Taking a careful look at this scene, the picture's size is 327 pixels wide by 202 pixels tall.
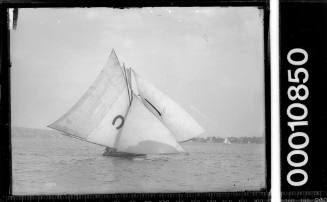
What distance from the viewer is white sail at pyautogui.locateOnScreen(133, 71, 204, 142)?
1.83 metres

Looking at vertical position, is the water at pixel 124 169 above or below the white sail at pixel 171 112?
below

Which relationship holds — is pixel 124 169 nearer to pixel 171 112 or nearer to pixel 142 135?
pixel 142 135

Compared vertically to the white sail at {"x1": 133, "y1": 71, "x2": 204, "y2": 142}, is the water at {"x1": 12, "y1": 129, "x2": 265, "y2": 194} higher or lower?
lower

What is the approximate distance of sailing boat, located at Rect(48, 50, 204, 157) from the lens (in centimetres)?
183

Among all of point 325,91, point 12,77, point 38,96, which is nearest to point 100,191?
point 38,96

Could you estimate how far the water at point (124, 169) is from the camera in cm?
182

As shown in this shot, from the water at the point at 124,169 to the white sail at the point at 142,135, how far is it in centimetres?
4

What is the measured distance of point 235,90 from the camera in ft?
6.05

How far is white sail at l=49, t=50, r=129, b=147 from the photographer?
71.8 inches

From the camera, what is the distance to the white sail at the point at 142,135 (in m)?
1.84

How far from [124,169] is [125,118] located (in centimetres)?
20

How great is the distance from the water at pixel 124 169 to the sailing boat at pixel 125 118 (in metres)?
0.04

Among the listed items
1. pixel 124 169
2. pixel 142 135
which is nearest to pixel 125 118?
pixel 142 135

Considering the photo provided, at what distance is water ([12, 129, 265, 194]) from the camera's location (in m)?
1.82
